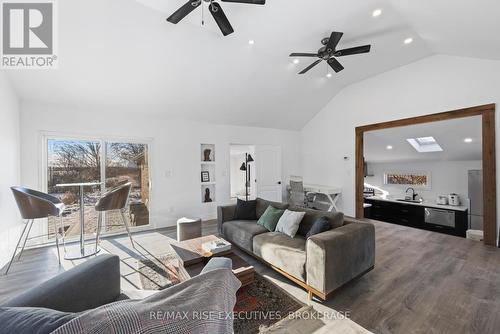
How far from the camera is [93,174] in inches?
155

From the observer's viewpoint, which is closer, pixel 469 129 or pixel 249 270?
pixel 249 270

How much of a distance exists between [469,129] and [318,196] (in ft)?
11.5

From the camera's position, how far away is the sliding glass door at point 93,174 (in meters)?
3.66

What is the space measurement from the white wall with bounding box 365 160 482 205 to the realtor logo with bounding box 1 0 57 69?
8.48 meters

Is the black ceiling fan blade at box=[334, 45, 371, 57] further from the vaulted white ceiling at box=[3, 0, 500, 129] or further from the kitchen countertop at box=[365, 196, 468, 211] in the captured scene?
the kitchen countertop at box=[365, 196, 468, 211]

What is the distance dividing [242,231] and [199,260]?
0.90 meters

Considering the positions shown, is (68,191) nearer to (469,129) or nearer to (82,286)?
(82,286)

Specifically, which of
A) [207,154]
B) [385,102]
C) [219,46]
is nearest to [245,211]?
[207,154]

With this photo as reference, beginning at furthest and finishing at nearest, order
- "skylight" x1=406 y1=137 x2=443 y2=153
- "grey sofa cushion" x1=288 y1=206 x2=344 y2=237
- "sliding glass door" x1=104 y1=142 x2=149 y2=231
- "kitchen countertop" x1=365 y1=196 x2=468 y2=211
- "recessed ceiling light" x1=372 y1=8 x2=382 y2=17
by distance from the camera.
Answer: "kitchen countertop" x1=365 y1=196 x2=468 y2=211, "skylight" x1=406 y1=137 x2=443 y2=153, "sliding glass door" x1=104 y1=142 x2=149 y2=231, "recessed ceiling light" x1=372 y1=8 x2=382 y2=17, "grey sofa cushion" x1=288 y1=206 x2=344 y2=237

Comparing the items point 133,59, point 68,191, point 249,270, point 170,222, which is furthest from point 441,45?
point 68,191

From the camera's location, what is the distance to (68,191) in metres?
3.78

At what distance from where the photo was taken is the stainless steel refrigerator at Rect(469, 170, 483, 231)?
5094mm

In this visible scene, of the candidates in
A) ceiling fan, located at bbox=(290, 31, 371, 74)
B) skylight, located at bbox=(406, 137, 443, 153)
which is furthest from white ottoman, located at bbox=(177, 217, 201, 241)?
skylight, located at bbox=(406, 137, 443, 153)

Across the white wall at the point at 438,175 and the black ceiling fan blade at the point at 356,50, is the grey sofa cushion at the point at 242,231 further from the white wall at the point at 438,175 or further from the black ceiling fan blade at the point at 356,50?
the white wall at the point at 438,175
